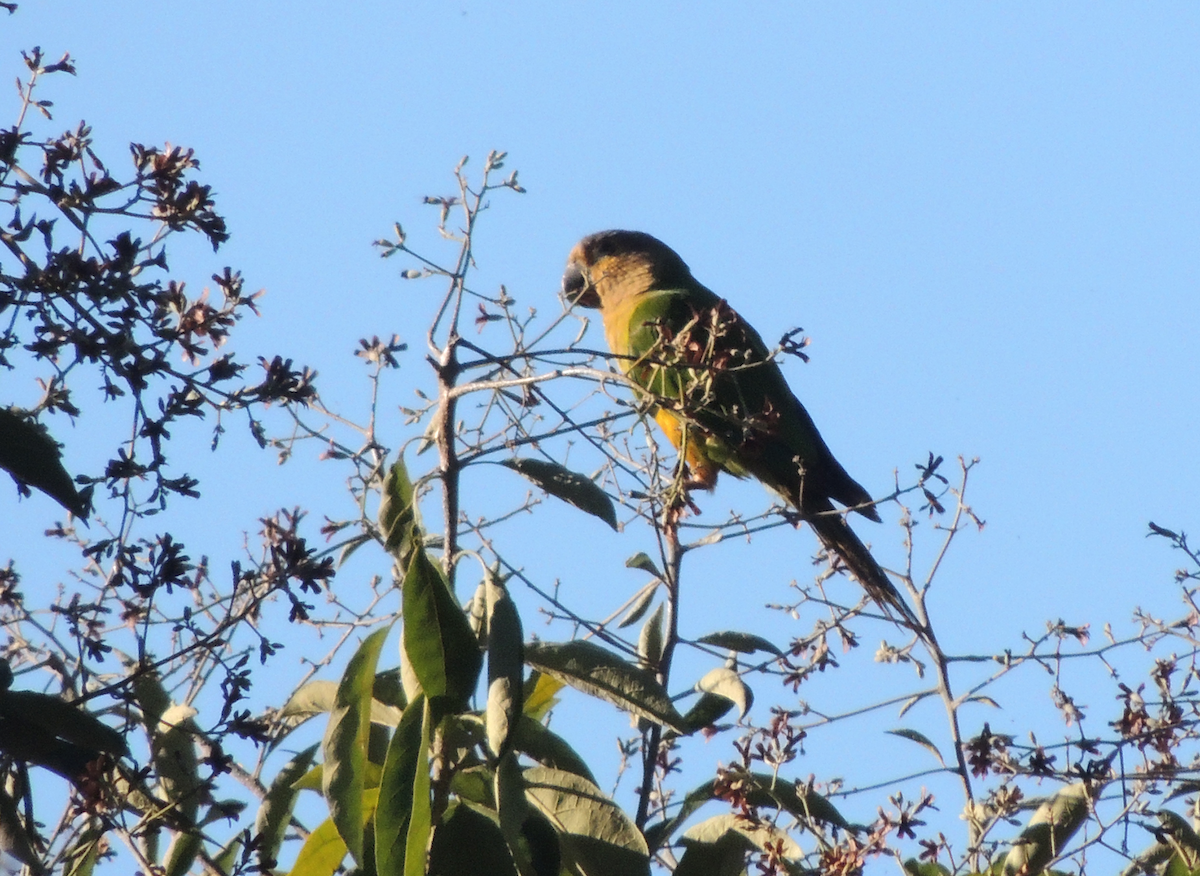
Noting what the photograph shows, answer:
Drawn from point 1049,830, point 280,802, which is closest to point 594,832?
point 280,802

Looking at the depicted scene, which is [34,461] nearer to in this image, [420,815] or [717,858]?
[420,815]

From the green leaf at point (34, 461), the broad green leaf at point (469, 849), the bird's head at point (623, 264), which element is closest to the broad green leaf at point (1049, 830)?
the broad green leaf at point (469, 849)

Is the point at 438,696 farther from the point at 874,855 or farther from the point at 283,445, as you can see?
the point at 283,445

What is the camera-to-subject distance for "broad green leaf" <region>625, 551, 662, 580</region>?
2.44m

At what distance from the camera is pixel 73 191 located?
5.56ft

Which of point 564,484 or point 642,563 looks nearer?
point 564,484

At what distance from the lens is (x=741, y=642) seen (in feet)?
7.68

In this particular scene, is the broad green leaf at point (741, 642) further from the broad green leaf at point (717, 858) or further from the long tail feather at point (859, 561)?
the long tail feather at point (859, 561)

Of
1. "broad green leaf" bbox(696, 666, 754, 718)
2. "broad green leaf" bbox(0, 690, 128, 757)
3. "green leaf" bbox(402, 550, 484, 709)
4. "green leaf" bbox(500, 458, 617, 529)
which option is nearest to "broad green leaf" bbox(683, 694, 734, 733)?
"broad green leaf" bbox(696, 666, 754, 718)

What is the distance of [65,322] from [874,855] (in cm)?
142

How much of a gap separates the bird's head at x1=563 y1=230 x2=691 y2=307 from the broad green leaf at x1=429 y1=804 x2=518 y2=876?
395cm

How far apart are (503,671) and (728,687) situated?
2.07 ft

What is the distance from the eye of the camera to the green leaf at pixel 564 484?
1999mm

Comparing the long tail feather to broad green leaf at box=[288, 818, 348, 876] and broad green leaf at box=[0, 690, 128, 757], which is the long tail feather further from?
broad green leaf at box=[0, 690, 128, 757]
